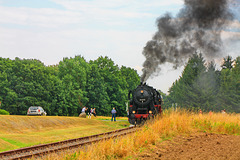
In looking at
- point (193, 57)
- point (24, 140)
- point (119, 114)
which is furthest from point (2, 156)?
point (119, 114)

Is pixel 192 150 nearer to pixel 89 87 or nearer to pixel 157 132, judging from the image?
pixel 157 132

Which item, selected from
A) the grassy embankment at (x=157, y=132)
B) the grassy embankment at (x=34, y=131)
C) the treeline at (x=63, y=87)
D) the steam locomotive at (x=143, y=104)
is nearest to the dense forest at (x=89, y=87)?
the treeline at (x=63, y=87)

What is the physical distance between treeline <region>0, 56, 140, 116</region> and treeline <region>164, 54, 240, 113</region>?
62.9ft

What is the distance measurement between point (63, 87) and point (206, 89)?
31.1m

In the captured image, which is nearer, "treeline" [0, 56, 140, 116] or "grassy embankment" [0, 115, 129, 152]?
"grassy embankment" [0, 115, 129, 152]

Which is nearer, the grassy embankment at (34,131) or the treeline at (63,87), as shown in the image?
the grassy embankment at (34,131)

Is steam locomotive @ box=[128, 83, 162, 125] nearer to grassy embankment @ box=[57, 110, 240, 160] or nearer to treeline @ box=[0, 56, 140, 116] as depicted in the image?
grassy embankment @ box=[57, 110, 240, 160]

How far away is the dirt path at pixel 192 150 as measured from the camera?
11.3 metres

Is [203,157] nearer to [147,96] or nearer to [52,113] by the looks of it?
[147,96]

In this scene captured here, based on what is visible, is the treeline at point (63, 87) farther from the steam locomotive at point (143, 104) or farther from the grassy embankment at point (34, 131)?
the steam locomotive at point (143, 104)

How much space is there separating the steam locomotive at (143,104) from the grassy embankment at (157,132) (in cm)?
500

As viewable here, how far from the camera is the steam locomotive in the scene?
27.1 m

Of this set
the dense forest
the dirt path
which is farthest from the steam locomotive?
the dense forest

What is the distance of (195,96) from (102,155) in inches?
2256
